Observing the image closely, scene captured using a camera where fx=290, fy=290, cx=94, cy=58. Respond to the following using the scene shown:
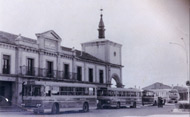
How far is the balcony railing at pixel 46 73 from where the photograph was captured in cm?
1402

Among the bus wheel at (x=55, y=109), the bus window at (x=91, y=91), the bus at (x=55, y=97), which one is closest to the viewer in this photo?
the bus at (x=55, y=97)

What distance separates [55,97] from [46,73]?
3798 mm

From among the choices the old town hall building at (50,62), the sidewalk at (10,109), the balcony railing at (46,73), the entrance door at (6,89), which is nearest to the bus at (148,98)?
the old town hall building at (50,62)

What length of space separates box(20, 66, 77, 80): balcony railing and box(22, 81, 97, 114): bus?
250cm

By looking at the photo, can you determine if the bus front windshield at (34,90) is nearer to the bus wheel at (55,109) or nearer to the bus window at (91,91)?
the bus wheel at (55,109)

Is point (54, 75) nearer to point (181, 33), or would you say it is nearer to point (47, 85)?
point (47, 85)

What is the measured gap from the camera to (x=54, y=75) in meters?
15.9

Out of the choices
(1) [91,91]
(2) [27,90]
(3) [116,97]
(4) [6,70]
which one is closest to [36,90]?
(2) [27,90]

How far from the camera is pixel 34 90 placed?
36.8 ft

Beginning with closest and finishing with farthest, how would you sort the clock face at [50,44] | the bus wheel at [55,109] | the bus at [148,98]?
the bus wheel at [55,109], the clock face at [50,44], the bus at [148,98]

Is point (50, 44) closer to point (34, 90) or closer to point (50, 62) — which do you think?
point (50, 62)

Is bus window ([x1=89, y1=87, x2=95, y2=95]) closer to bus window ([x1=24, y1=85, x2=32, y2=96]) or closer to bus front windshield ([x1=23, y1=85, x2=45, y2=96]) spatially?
bus front windshield ([x1=23, y1=85, x2=45, y2=96])

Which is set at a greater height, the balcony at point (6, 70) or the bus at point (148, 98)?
the balcony at point (6, 70)

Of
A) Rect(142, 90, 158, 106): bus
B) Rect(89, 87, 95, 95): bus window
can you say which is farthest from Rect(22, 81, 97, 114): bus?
Rect(142, 90, 158, 106): bus
